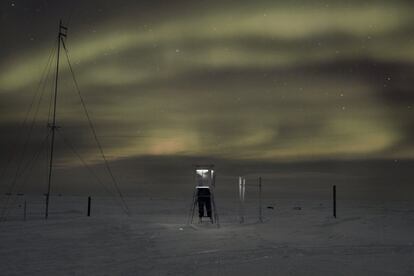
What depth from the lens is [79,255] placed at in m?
15.0

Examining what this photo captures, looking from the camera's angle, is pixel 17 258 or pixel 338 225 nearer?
pixel 17 258

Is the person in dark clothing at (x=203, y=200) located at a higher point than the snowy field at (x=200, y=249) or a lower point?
higher

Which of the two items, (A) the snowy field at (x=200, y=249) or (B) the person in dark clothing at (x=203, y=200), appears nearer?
(A) the snowy field at (x=200, y=249)

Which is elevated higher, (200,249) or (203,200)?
(203,200)

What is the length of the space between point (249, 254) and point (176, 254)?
89.6 inches

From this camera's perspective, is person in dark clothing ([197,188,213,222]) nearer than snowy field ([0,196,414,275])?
No

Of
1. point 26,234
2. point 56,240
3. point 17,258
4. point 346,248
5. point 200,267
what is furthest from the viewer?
point 26,234

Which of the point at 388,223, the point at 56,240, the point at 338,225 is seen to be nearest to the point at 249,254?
the point at 56,240

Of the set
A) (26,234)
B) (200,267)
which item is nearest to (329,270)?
(200,267)

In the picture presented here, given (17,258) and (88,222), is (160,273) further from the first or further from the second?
(88,222)

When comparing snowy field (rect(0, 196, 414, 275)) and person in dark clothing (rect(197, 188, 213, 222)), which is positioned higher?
person in dark clothing (rect(197, 188, 213, 222))

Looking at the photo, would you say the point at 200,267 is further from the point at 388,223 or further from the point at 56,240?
the point at 388,223

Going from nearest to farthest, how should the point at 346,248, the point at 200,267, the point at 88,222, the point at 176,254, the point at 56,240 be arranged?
the point at 200,267 → the point at 176,254 → the point at 346,248 → the point at 56,240 → the point at 88,222

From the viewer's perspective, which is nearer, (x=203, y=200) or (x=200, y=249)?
(x=200, y=249)
